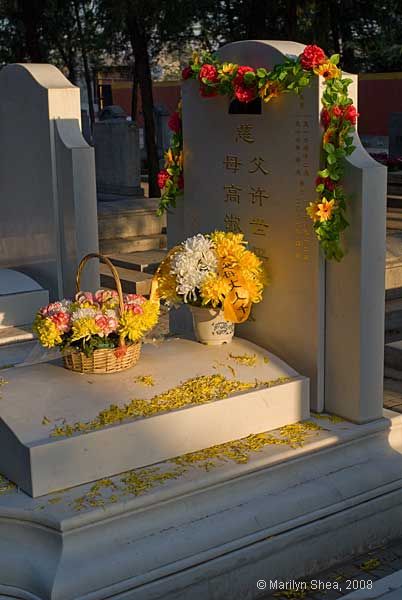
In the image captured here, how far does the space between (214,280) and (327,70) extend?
119 centimetres

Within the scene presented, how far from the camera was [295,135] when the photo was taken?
15.1 feet

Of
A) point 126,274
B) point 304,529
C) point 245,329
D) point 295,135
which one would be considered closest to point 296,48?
point 295,135

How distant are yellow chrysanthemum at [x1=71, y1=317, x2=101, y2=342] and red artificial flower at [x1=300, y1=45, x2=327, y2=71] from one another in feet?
5.34

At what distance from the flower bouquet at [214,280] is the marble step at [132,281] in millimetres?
3926

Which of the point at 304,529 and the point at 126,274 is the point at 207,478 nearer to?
the point at 304,529

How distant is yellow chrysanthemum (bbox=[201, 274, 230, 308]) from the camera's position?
4.66 metres

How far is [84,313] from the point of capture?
Answer: 440cm

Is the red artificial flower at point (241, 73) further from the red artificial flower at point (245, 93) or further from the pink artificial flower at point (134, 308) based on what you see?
the pink artificial flower at point (134, 308)

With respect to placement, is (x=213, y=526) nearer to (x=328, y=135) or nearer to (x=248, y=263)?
(x=248, y=263)

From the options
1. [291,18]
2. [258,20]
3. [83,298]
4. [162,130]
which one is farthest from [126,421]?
[162,130]

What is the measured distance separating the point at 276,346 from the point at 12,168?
10.9 ft

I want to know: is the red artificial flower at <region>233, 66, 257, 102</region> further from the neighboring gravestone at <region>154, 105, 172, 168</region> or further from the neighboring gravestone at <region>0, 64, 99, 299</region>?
the neighboring gravestone at <region>154, 105, 172, 168</region>

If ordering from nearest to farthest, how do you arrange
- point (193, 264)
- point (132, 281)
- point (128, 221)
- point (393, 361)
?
point (193, 264)
point (393, 361)
point (132, 281)
point (128, 221)

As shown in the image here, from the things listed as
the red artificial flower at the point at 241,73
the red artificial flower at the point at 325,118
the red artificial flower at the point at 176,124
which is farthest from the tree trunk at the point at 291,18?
the red artificial flower at the point at 325,118
